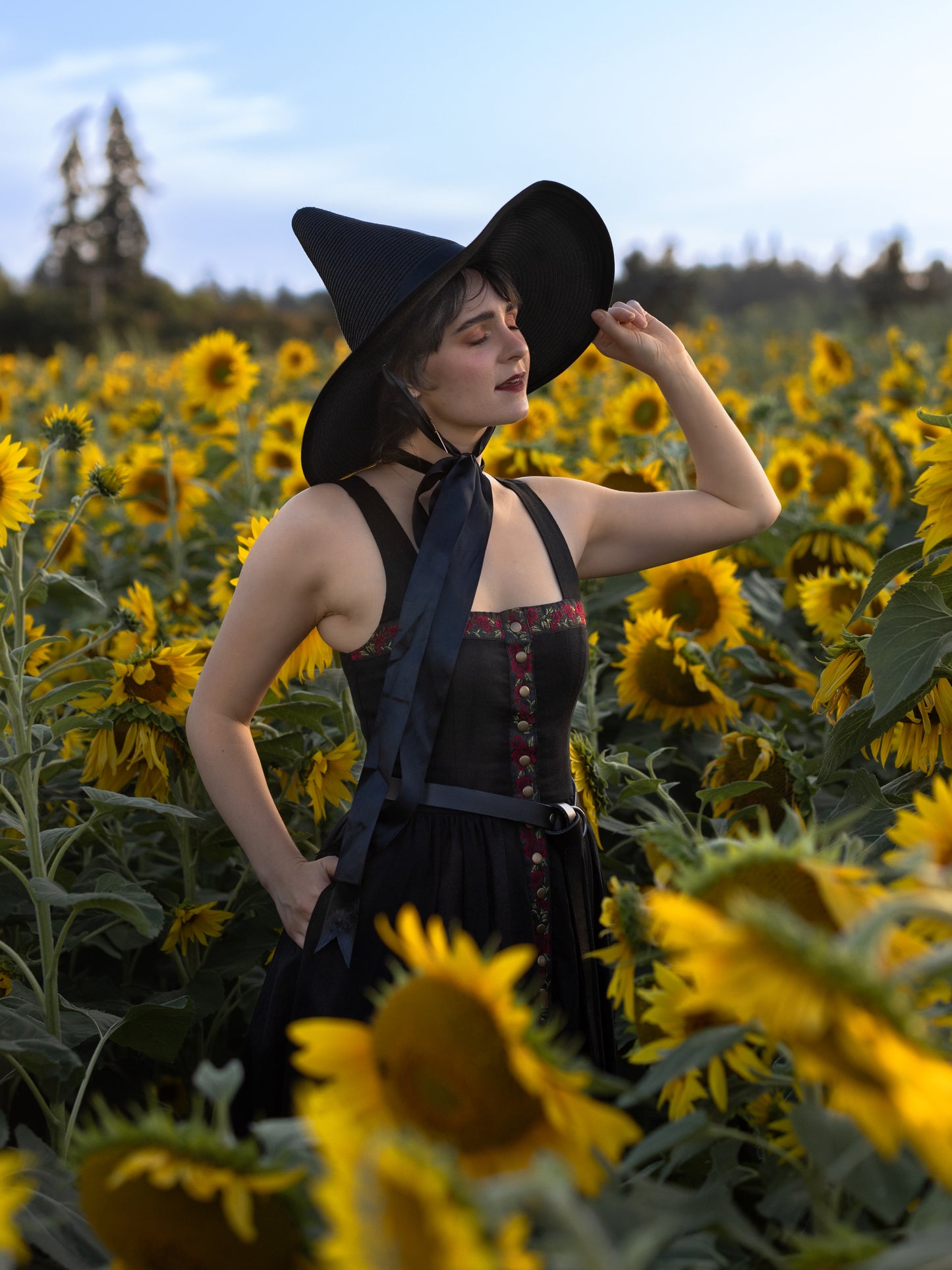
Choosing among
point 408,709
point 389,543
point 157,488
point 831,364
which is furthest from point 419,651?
point 831,364

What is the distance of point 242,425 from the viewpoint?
429 centimetres

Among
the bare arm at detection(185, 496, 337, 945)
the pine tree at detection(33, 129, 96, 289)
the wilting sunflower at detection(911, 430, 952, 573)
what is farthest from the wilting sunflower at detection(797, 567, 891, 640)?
the pine tree at detection(33, 129, 96, 289)

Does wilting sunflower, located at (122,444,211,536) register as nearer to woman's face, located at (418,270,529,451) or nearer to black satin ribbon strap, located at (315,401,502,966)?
woman's face, located at (418,270,529,451)

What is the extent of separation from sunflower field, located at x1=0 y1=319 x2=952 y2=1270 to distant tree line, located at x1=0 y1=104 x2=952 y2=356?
30.2 ft

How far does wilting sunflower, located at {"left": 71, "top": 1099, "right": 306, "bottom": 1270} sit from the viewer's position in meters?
0.74

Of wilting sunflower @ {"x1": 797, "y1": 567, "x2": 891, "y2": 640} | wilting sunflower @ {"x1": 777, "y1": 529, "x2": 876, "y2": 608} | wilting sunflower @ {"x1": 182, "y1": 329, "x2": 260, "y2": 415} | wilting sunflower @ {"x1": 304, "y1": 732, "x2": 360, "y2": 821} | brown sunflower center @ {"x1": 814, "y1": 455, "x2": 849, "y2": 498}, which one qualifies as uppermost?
wilting sunflower @ {"x1": 182, "y1": 329, "x2": 260, "y2": 415}

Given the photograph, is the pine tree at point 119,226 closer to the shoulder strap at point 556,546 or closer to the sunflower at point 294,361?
the sunflower at point 294,361

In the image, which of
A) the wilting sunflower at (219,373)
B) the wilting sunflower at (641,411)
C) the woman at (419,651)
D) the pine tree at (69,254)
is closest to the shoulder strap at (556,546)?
the woman at (419,651)

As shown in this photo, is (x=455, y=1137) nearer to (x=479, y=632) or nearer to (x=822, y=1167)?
(x=822, y=1167)

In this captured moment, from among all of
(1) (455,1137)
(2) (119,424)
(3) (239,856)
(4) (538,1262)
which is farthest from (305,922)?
(2) (119,424)

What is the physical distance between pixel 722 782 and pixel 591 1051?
1.61 feet

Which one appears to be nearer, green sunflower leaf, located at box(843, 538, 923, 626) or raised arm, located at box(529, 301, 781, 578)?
green sunflower leaf, located at box(843, 538, 923, 626)

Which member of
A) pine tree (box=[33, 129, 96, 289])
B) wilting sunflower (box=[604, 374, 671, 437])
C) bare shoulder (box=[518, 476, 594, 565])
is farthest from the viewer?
pine tree (box=[33, 129, 96, 289])

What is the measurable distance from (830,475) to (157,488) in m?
2.18
